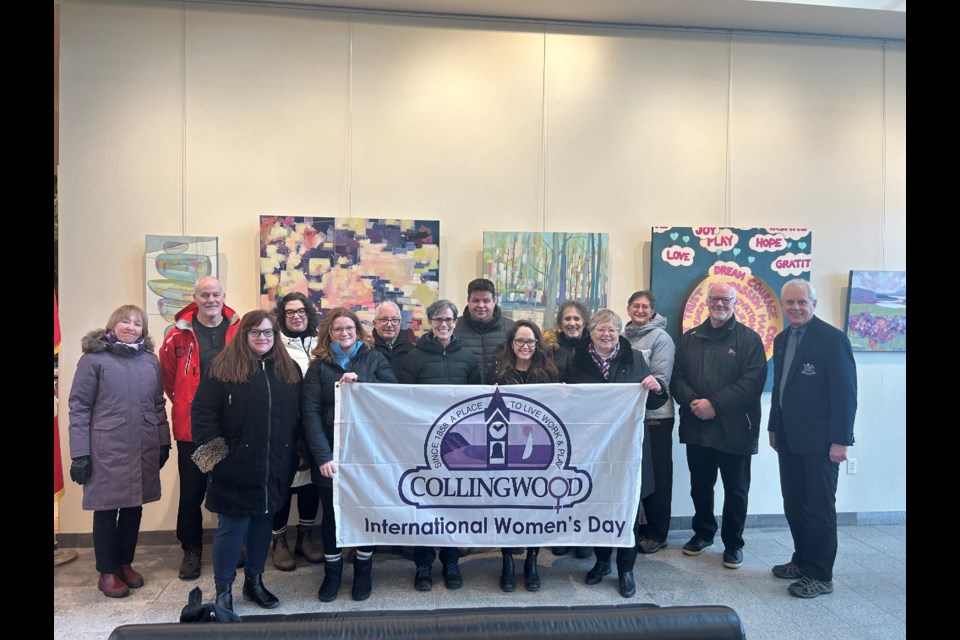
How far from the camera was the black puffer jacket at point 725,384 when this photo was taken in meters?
3.45

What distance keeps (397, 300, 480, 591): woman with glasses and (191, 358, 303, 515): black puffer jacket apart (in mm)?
772

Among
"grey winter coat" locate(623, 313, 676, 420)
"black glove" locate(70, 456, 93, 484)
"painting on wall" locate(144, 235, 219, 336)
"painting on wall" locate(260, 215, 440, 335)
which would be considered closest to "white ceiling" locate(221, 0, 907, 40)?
"painting on wall" locate(260, 215, 440, 335)

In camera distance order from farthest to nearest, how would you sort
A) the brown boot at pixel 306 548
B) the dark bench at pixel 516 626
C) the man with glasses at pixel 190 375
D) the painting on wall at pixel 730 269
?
the painting on wall at pixel 730 269 → the brown boot at pixel 306 548 → the man with glasses at pixel 190 375 → the dark bench at pixel 516 626

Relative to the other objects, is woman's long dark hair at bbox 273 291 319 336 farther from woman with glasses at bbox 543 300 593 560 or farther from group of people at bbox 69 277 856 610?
woman with glasses at bbox 543 300 593 560

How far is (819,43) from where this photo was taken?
442 centimetres

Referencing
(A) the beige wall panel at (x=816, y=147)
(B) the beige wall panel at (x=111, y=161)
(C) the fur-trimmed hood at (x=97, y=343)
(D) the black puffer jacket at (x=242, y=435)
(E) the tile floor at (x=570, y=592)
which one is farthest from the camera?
(A) the beige wall panel at (x=816, y=147)

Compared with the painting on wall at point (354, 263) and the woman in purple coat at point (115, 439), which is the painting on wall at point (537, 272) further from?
the woman in purple coat at point (115, 439)

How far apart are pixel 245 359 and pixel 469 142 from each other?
2.35 m

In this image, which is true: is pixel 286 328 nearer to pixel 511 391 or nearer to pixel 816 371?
pixel 511 391

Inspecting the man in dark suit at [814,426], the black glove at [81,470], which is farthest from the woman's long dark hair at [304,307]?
the man in dark suit at [814,426]

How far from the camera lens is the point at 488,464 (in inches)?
118

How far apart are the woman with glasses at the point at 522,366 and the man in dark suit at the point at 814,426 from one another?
4.77 feet
